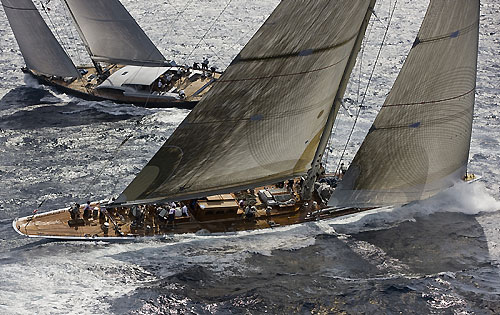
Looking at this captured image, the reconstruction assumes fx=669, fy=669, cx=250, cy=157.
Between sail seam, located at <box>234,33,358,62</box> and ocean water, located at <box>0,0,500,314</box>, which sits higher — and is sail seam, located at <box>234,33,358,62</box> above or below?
above

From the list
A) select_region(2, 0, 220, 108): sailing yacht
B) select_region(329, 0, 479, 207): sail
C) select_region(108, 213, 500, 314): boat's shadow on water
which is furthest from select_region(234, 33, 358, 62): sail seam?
select_region(2, 0, 220, 108): sailing yacht

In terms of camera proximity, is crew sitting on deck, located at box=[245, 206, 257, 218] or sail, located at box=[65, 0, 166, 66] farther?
sail, located at box=[65, 0, 166, 66]

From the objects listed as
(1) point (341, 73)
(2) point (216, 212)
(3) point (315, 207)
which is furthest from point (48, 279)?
(1) point (341, 73)

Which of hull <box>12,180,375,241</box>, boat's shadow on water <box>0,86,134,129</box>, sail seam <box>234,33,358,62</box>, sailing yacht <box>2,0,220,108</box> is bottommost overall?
hull <box>12,180,375,241</box>

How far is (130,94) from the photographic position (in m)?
47.4

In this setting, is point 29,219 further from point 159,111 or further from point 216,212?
point 159,111

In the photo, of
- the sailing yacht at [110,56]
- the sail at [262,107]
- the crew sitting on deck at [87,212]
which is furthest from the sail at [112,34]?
the sail at [262,107]

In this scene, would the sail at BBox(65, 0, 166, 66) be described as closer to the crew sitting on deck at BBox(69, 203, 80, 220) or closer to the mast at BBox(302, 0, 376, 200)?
the mast at BBox(302, 0, 376, 200)

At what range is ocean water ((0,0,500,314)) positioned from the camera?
81.2ft

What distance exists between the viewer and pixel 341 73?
90.1ft

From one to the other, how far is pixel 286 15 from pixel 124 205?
993 centimetres

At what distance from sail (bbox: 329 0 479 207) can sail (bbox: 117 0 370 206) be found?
2.76 metres

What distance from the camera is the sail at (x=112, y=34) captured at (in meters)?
47.2

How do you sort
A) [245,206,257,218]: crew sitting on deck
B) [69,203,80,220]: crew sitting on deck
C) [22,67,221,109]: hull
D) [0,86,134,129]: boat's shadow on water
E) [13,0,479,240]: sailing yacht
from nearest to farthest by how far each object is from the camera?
[13,0,479,240]: sailing yacht < [69,203,80,220]: crew sitting on deck < [245,206,257,218]: crew sitting on deck < [0,86,134,129]: boat's shadow on water < [22,67,221,109]: hull
